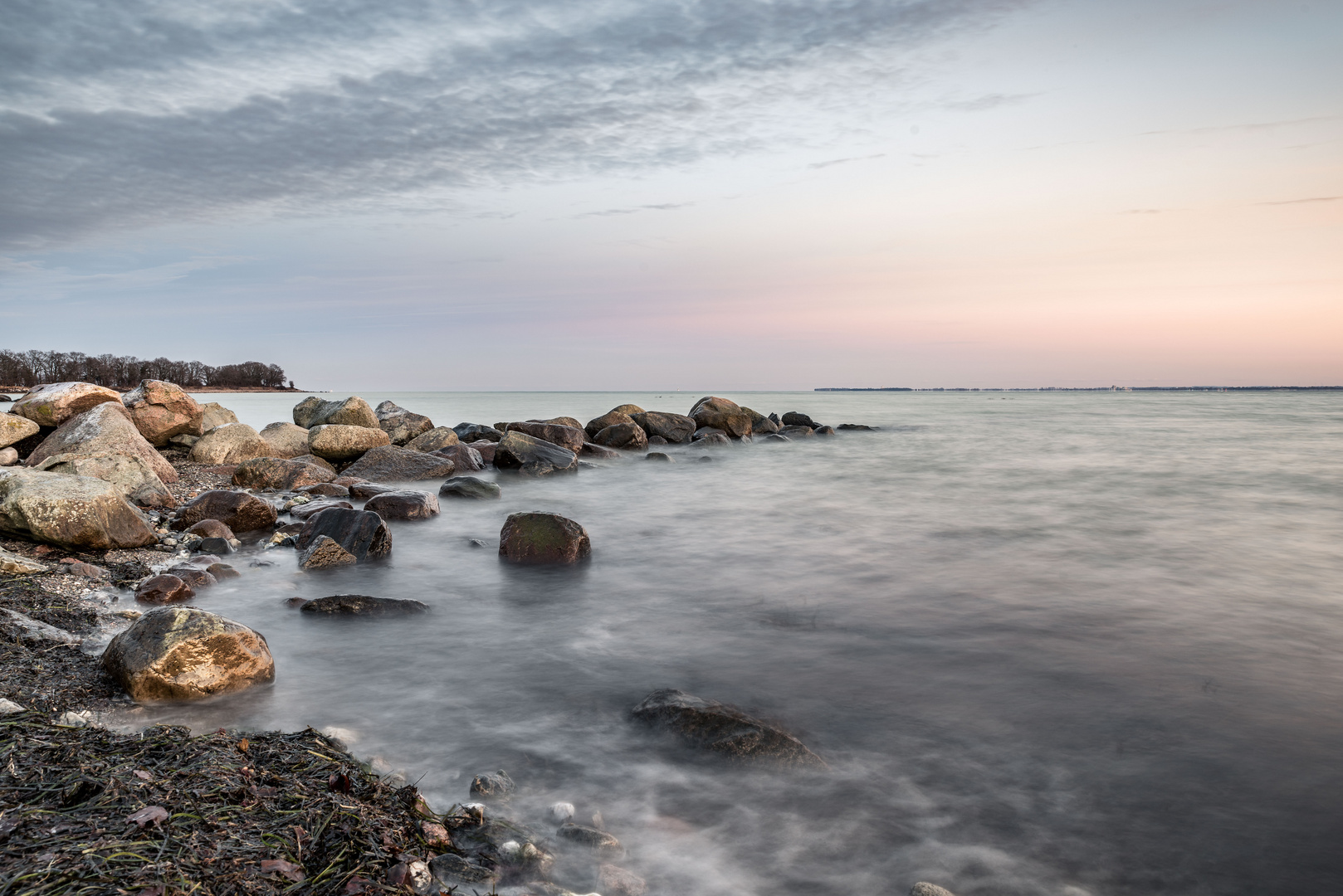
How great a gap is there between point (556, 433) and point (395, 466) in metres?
5.51

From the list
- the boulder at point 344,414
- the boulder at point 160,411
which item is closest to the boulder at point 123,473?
the boulder at point 160,411

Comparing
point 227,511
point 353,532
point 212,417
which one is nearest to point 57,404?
point 212,417

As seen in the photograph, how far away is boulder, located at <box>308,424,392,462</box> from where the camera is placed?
52.7 ft

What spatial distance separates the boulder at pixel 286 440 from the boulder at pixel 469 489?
4820mm

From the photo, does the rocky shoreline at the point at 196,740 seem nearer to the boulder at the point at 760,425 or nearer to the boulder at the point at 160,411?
the boulder at the point at 160,411

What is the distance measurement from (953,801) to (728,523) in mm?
8262

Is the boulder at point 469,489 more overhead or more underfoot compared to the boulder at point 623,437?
more underfoot

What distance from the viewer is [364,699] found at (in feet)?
16.0

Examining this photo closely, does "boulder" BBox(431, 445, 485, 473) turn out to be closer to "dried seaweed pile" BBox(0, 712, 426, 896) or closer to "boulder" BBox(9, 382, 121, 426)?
"boulder" BBox(9, 382, 121, 426)

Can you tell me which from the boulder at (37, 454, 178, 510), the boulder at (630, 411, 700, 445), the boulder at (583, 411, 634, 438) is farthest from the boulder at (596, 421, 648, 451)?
the boulder at (37, 454, 178, 510)

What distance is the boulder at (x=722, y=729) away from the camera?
4098mm

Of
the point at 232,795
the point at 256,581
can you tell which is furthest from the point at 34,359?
the point at 232,795

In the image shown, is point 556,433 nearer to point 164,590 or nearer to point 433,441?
point 433,441

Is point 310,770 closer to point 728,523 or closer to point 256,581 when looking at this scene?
point 256,581
